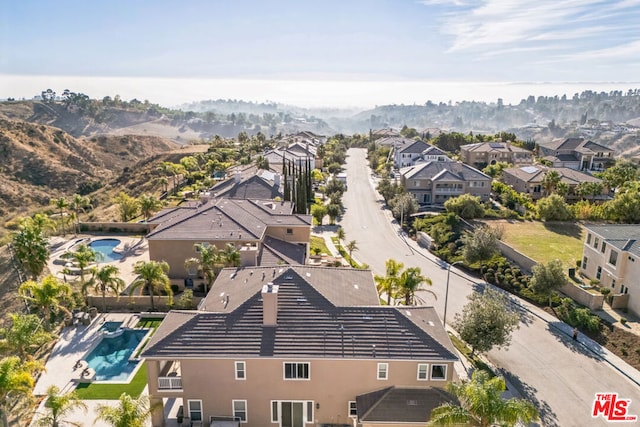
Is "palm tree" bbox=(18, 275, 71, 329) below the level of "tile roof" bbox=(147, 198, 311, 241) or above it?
below

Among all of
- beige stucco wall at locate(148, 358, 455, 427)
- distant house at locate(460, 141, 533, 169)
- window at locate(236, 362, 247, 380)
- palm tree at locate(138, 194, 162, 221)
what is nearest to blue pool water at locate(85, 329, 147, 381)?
beige stucco wall at locate(148, 358, 455, 427)

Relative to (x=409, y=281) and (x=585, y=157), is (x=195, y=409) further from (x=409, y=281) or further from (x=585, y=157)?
(x=585, y=157)

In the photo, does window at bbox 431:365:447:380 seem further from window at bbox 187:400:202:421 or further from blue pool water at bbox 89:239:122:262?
blue pool water at bbox 89:239:122:262

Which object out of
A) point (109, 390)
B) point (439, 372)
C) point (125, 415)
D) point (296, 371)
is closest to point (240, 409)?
point (296, 371)

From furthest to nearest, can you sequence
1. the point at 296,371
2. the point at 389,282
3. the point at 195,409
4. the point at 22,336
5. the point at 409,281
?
1. the point at 389,282
2. the point at 409,281
3. the point at 22,336
4. the point at 195,409
5. the point at 296,371

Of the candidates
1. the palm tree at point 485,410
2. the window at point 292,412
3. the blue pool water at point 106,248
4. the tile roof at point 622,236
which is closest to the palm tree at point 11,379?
the window at point 292,412

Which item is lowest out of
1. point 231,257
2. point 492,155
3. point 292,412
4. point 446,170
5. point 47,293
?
point 292,412

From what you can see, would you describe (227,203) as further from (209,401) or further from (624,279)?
(624,279)
